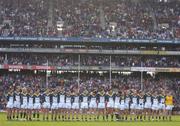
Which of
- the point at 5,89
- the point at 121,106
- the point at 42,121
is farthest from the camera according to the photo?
the point at 5,89

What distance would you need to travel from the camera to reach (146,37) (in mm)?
67938

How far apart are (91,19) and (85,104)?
2814 centimetres

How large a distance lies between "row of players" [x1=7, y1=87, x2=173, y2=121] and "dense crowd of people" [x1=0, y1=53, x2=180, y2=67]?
72.6ft

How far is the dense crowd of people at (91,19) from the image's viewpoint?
68.2 metres

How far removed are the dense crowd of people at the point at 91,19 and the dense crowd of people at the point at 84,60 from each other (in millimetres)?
2787

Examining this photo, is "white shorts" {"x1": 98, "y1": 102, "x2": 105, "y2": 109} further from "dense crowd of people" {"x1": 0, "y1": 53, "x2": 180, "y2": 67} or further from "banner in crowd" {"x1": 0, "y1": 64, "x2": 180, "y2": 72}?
"dense crowd of people" {"x1": 0, "y1": 53, "x2": 180, "y2": 67}

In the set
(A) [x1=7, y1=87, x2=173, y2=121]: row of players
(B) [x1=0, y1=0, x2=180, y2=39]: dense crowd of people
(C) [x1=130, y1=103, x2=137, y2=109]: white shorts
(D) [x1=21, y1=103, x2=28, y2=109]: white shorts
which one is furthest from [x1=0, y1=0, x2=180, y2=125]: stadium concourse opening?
(D) [x1=21, y1=103, x2=28, y2=109]: white shorts

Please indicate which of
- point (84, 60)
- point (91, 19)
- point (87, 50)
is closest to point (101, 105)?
point (87, 50)

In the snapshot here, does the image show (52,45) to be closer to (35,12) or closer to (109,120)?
(35,12)

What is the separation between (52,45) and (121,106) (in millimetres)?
25909

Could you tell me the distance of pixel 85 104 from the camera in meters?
44.3

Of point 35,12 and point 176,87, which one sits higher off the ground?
point 35,12

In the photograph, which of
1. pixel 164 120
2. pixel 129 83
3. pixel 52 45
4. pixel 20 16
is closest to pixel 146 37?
pixel 129 83

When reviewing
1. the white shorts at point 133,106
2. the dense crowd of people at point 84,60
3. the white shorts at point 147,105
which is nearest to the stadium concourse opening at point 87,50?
the dense crowd of people at point 84,60
